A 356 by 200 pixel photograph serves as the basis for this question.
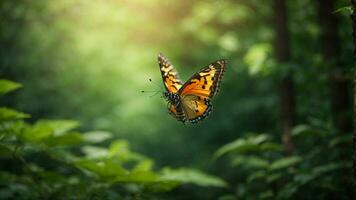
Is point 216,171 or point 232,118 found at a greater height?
point 232,118

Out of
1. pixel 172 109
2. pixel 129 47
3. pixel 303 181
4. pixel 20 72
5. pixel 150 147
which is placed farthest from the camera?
pixel 129 47

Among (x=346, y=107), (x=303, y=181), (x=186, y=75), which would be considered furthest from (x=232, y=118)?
(x=303, y=181)

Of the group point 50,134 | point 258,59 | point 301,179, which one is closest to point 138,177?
point 50,134

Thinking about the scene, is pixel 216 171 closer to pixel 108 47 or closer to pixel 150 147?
pixel 150 147

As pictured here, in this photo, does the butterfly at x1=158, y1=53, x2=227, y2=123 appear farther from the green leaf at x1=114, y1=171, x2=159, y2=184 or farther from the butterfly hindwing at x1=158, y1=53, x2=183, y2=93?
the green leaf at x1=114, y1=171, x2=159, y2=184

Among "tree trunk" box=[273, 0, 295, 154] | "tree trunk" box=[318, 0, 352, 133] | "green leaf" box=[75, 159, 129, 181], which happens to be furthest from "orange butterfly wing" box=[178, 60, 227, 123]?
"tree trunk" box=[318, 0, 352, 133]

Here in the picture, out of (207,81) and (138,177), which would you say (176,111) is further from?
(138,177)

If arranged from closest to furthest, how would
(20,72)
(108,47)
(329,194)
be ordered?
(329,194), (20,72), (108,47)

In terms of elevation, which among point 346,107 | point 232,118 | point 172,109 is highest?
point 232,118

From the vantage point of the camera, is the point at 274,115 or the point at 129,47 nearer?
the point at 274,115
